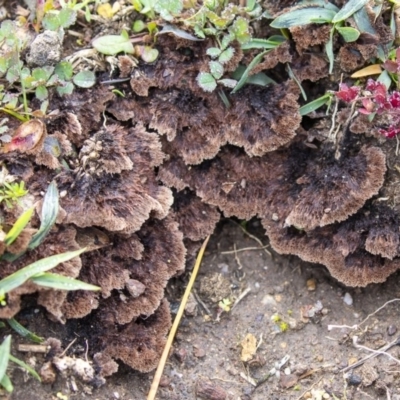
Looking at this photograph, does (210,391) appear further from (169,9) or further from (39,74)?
(169,9)

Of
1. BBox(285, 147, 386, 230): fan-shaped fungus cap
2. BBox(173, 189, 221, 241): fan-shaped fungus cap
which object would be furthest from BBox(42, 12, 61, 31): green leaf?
BBox(285, 147, 386, 230): fan-shaped fungus cap

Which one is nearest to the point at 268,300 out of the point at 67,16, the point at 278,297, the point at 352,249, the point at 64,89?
the point at 278,297

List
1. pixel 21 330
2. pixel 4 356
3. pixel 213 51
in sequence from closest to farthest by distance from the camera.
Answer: pixel 4 356 → pixel 21 330 → pixel 213 51

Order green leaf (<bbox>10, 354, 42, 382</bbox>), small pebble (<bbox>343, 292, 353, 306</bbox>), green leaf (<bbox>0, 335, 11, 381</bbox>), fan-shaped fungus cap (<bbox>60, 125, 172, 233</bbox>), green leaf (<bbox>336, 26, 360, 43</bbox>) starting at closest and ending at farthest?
green leaf (<bbox>0, 335, 11, 381</bbox>)
green leaf (<bbox>10, 354, 42, 382</bbox>)
fan-shaped fungus cap (<bbox>60, 125, 172, 233</bbox>)
green leaf (<bbox>336, 26, 360, 43</bbox>)
small pebble (<bbox>343, 292, 353, 306</bbox>)

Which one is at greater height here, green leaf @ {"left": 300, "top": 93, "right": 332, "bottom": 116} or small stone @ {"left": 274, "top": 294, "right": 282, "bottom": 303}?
green leaf @ {"left": 300, "top": 93, "right": 332, "bottom": 116}

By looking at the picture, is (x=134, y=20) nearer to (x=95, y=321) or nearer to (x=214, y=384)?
(x=95, y=321)

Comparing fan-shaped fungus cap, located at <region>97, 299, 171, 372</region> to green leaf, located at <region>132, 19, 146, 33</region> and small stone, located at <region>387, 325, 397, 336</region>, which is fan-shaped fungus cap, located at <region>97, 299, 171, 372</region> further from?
green leaf, located at <region>132, 19, 146, 33</region>

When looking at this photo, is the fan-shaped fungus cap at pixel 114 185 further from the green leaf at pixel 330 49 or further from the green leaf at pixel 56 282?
the green leaf at pixel 330 49
